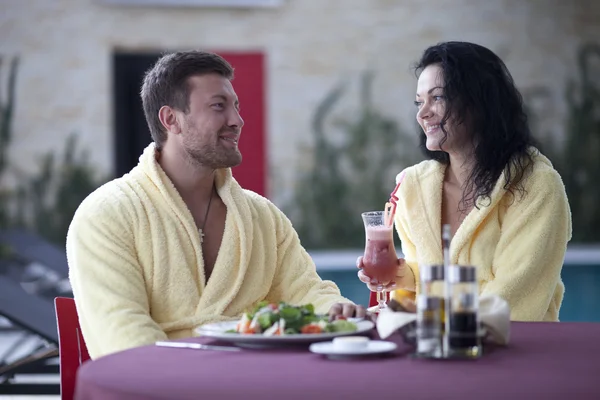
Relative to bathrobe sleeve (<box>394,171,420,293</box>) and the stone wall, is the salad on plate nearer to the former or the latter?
bathrobe sleeve (<box>394,171,420,293</box>)

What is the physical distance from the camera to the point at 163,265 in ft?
7.62

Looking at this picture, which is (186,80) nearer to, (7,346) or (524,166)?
(524,166)

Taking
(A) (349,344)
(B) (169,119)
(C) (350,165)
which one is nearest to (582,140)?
(C) (350,165)

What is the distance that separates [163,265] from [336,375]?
956 mm

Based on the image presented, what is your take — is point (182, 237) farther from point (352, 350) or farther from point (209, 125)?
point (352, 350)

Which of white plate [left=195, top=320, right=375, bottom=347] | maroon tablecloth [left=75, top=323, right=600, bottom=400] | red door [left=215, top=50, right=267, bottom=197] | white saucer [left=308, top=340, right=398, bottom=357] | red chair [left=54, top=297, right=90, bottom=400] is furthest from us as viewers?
red door [left=215, top=50, right=267, bottom=197]

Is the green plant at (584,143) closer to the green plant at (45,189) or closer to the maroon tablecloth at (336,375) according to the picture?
the green plant at (45,189)

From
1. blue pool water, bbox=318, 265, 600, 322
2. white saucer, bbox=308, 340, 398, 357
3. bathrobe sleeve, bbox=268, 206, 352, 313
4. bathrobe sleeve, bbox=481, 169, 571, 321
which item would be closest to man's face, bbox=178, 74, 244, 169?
bathrobe sleeve, bbox=268, 206, 352, 313

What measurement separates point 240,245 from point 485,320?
2.99 feet

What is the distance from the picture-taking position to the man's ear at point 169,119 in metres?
2.54

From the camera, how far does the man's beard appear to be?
250 cm

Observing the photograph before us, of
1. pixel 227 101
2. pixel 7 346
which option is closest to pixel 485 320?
pixel 227 101

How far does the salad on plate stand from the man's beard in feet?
2.41

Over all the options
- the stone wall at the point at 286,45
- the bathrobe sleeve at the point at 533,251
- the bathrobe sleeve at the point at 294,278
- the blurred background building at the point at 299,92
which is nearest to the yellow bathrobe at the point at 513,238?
the bathrobe sleeve at the point at 533,251
